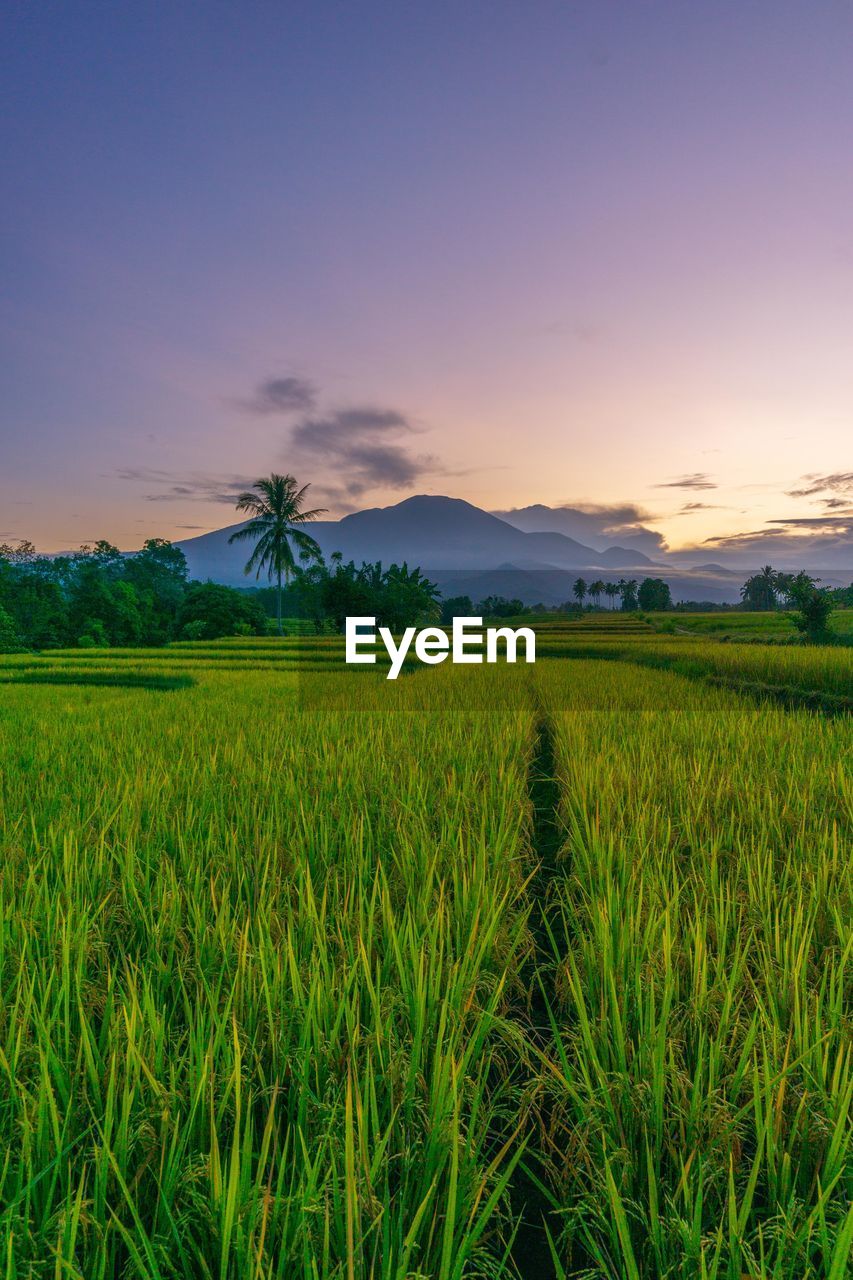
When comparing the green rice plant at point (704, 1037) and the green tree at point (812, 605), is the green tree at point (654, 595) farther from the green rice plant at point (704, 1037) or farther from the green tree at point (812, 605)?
the green rice plant at point (704, 1037)

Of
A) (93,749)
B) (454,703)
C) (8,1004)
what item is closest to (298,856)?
(8,1004)

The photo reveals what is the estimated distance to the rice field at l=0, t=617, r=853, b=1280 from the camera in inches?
41.6

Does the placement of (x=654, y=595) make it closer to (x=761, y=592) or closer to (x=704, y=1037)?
(x=761, y=592)

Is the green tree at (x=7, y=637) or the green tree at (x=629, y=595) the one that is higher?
the green tree at (x=629, y=595)

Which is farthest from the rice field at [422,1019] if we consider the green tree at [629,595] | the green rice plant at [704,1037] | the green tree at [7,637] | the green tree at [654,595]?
the green tree at [629,595]

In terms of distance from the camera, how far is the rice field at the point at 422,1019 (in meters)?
1.06

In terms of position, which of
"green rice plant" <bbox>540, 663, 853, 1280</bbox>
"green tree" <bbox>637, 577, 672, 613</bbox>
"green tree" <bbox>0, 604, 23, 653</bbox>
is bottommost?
"green rice plant" <bbox>540, 663, 853, 1280</bbox>

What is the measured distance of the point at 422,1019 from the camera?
1495mm

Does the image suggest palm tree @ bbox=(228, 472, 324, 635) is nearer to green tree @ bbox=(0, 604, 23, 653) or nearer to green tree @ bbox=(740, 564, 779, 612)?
green tree @ bbox=(0, 604, 23, 653)

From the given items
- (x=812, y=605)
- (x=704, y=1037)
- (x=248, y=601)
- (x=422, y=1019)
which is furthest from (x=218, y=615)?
(x=704, y=1037)

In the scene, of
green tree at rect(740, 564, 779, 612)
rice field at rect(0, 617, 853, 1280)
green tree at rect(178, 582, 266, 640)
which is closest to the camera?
rice field at rect(0, 617, 853, 1280)

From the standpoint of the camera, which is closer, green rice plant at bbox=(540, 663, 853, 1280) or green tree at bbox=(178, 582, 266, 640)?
green rice plant at bbox=(540, 663, 853, 1280)

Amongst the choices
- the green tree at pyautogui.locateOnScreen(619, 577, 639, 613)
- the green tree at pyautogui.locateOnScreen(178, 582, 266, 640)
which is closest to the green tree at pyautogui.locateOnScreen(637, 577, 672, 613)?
the green tree at pyautogui.locateOnScreen(619, 577, 639, 613)

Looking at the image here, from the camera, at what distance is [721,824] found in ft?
10.5
